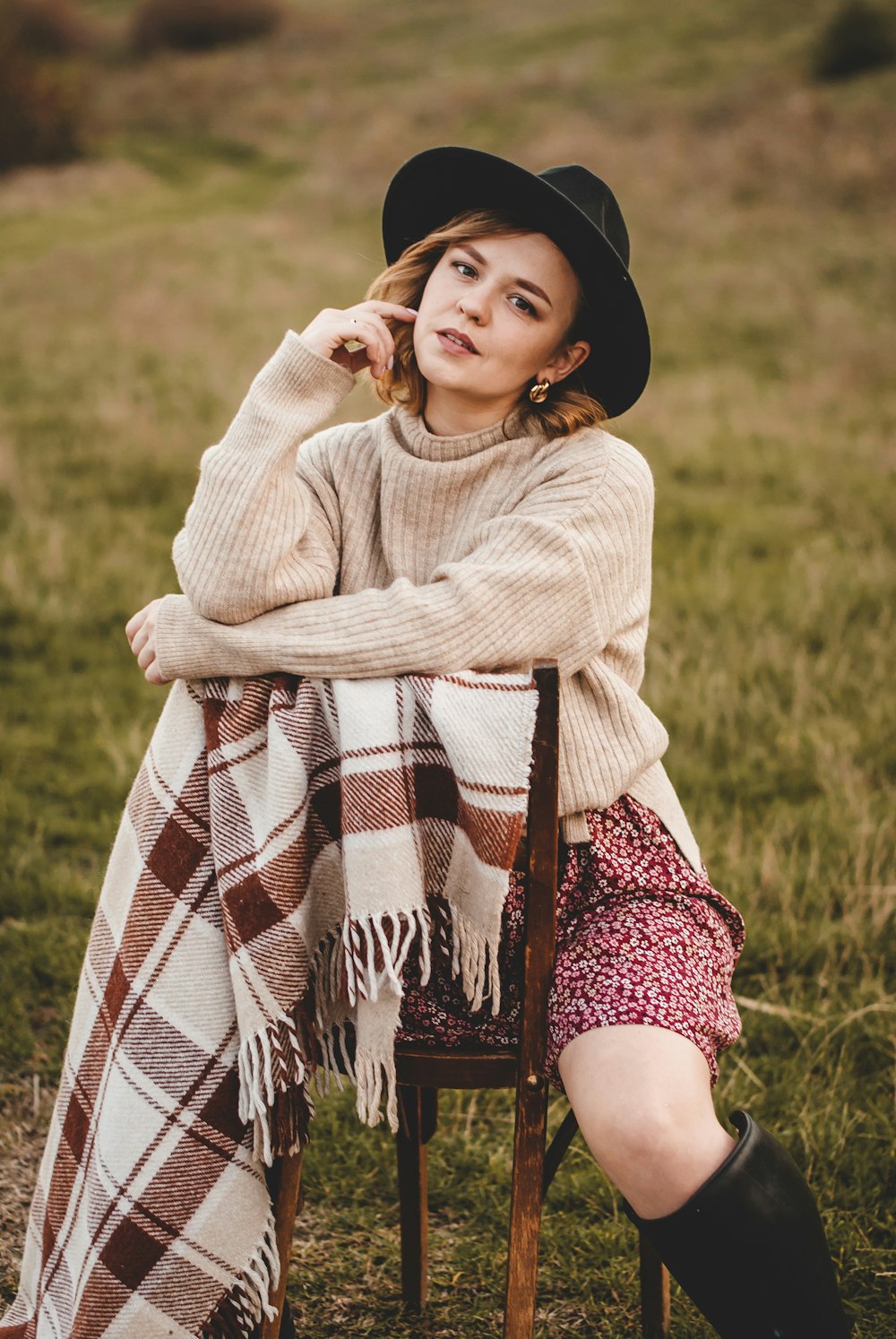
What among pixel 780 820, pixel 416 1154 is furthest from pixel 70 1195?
pixel 780 820

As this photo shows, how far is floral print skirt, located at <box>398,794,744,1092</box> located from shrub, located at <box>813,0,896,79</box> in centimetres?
2134

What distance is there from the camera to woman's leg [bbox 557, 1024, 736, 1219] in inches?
68.9

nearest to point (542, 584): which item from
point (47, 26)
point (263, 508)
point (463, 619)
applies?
point (463, 619)

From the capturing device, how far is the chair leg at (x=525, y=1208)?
184 centimetres

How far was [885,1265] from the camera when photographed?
2646 millimetres

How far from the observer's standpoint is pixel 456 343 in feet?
7.59

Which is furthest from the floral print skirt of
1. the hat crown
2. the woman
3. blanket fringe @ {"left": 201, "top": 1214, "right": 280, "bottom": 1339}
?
the hat crown

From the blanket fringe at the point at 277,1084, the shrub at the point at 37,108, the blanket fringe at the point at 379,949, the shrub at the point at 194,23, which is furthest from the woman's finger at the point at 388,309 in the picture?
the shrub at the point at 194,23

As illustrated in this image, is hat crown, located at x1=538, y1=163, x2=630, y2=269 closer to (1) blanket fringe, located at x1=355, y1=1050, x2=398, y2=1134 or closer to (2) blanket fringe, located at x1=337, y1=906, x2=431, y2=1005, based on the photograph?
(2) blanket fringe, located at x1=337, y1=906, x2=431, y2=1005

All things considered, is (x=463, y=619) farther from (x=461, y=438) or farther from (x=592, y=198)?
(x=592, y=198)

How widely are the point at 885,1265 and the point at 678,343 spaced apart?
953cm

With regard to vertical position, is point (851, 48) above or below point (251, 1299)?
above

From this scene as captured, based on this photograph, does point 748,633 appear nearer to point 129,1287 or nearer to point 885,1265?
point 885,1265

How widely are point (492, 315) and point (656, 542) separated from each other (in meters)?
4.91
